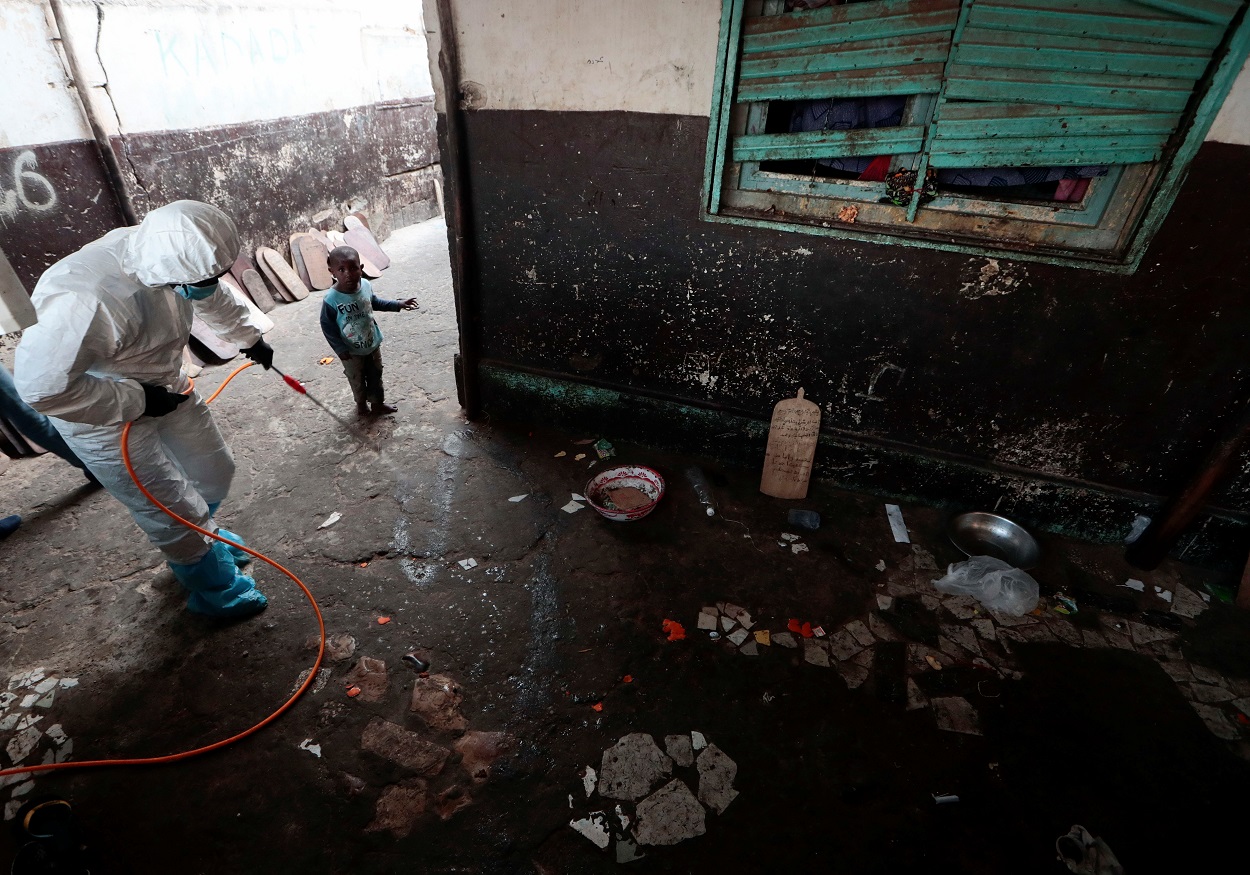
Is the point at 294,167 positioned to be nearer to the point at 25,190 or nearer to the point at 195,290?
the point at 25,190

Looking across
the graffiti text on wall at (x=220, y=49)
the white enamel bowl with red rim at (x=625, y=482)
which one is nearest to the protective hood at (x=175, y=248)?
the white enamel bowl with red rim at (x=625, y=482)

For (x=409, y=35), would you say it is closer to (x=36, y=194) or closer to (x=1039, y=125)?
(x=36, y=194)

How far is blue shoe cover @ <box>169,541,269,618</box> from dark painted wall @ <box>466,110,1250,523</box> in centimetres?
234

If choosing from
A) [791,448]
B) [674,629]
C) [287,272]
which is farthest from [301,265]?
[674,629]

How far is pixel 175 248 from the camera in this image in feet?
7.69

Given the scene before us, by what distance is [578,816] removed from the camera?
2.30 metres

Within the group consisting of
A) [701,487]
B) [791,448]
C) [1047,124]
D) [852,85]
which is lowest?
[701,487]

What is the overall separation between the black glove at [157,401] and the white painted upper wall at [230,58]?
388cm

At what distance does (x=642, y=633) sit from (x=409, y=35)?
9038 mm

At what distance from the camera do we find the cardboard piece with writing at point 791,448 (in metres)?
→ 3.72

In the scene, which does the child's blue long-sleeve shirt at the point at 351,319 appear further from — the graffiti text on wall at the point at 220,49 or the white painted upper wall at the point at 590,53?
the graffiti text on wall at the point at 220,49

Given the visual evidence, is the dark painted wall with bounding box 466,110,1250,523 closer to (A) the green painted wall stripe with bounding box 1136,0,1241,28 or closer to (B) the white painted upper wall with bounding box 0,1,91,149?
(A) the green painted wall stripe with bounding box 1136,0,1241,28

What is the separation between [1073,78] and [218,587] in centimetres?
474

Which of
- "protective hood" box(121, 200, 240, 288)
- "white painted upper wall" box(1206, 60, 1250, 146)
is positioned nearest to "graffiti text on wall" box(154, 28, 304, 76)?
"protective hood" box(121, 200, 240, 288)
